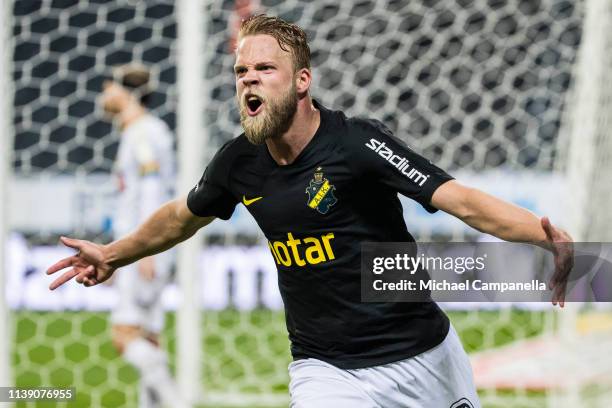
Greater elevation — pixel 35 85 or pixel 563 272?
pixel 35 85

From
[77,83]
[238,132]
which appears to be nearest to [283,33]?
[238,132]

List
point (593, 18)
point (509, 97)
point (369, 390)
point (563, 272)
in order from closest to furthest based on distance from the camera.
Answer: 1. point (563, 272)
2. point (369, 390)
3. point (593, 18)
4. point (509, 97)

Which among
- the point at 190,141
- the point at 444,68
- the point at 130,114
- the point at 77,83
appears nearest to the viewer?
the point at 190,141

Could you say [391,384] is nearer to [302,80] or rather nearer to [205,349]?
[302,80]

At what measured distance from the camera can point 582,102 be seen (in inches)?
217

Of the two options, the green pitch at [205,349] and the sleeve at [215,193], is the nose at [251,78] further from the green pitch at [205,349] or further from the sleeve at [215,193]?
the green pitch at [205,349]

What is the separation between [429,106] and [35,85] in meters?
4.13

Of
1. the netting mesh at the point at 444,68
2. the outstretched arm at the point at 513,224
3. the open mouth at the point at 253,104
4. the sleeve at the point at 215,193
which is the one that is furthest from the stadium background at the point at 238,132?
the outstretched arm at the point at 513,224

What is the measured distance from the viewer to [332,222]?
3016 millimetres

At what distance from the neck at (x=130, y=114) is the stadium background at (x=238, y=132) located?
407mm

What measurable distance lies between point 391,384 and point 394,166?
0.67 m

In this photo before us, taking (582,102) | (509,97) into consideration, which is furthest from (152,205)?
(509,97)

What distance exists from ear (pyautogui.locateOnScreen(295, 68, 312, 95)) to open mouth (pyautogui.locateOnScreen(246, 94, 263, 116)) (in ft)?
0.45

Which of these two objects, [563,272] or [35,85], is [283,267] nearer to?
[563,272]
